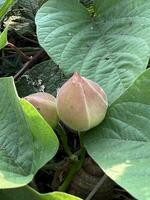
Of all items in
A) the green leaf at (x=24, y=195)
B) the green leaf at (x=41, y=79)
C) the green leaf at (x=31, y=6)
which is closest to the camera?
the green leaf at (x=24, y=195)

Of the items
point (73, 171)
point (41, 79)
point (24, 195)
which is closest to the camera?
point (24, 195)

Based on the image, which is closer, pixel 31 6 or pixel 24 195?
pixel 24 195

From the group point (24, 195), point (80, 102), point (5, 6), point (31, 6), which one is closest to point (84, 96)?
point (80, 102)

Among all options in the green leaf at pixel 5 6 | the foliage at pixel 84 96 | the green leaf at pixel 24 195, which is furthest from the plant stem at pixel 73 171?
the green leaf at pixel 5 6

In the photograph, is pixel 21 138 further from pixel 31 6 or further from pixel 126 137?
pixel 31 6

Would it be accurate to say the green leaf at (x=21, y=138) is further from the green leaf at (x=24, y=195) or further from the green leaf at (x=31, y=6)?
the green leaf at (x=31, y=6)

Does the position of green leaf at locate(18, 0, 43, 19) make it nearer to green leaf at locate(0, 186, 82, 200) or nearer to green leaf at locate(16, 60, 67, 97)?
green leaf at locate(16, 60, 67, 97)

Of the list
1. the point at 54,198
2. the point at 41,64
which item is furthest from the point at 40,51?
the point at 54,198

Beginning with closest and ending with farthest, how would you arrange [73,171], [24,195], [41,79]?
[24,195], [73,171], [41,79]
